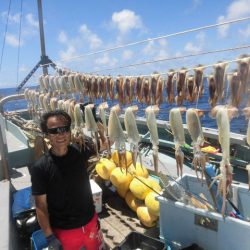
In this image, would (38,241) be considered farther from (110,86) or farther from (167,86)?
(167,86)

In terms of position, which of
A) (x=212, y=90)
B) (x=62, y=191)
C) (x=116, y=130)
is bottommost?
(x=62, y=191)

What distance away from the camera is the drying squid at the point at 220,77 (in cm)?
335

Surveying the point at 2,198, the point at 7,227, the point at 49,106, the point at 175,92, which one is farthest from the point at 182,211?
the point at 49,106

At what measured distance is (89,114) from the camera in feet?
16.3

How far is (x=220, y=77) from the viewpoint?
3.45 metres

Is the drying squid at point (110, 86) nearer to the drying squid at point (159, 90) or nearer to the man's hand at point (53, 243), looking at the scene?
the drying squid at point (159, 90)

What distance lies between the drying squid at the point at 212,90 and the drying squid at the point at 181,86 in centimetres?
36

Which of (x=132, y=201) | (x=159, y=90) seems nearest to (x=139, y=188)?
(x=132, y=201)

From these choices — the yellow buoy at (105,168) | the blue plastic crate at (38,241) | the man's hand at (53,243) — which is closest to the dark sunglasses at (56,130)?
the man's hand at (53,243)

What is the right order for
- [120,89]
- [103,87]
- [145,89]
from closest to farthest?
[145,89] → [120,89] → [103,87]

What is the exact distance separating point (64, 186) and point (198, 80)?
6.93ft

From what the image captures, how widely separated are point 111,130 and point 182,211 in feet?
5.14

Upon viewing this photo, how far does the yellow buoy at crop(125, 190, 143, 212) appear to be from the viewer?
19.8 feet

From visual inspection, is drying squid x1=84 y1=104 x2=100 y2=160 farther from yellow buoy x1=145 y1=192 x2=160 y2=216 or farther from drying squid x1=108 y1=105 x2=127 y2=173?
yellow buoy x1=145 y1=192 x2=160 y2=216
